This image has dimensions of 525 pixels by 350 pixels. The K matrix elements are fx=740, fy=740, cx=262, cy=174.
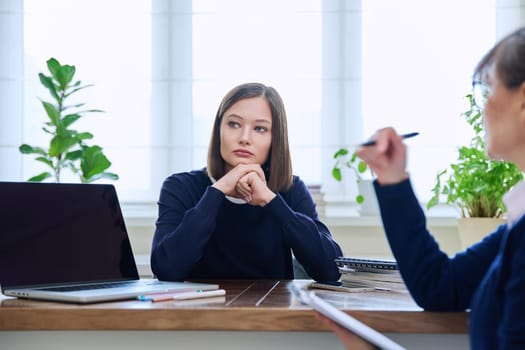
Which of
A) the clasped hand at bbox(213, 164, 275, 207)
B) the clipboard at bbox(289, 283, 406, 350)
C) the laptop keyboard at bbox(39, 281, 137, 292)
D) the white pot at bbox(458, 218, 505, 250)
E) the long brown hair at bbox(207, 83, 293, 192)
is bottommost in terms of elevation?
the white pot at bbox(458, 218, 505, 250)

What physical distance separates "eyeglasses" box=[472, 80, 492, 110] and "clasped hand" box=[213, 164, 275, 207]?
2.79 ft

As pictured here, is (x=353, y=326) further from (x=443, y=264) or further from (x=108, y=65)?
(x=108, y=65)

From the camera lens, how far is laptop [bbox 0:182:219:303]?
1.45 m

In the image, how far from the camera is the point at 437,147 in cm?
335

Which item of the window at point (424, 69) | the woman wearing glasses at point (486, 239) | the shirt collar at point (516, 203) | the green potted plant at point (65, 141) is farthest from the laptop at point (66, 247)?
the window at point (424, 69)

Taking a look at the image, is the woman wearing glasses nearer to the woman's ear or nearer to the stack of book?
the woman's ear

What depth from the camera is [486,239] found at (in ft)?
4.15

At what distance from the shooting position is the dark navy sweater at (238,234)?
189 cm

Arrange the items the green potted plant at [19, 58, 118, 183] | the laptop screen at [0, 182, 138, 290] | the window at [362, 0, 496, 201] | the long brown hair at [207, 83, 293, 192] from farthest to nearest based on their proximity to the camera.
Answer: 1. the window at [362, 0, 496, 201]
2. the green potted plant at [19, 58, 118, 183]
3. the long brown hair at [207, 83, 293, 192]
4. the laptop screen at [0, 182, 138, 290]

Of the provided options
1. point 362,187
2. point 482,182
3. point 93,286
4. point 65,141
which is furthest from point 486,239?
point 65,141

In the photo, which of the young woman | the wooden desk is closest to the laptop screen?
the wooden desk

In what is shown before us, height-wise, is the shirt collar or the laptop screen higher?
the shirt collar

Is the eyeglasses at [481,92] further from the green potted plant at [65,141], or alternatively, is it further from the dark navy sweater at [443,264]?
the green potted plant at [65,141]

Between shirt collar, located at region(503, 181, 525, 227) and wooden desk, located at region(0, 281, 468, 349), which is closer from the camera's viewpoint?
shirt collar, located at region(503, 181, 525, 227)
